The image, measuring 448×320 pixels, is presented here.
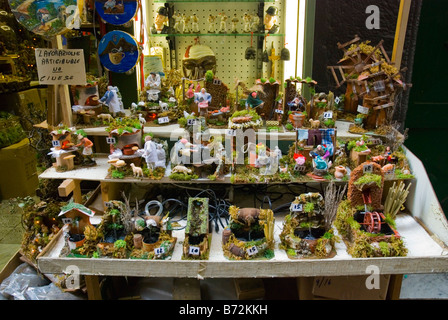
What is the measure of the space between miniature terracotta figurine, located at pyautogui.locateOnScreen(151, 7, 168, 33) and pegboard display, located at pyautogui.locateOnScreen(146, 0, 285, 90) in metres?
0.06

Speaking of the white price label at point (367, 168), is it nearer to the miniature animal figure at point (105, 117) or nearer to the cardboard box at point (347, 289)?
the cardboard box at point (347, 289)

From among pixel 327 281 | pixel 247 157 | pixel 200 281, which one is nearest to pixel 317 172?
pixel 247 157

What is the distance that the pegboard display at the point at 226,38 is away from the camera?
3.67 m

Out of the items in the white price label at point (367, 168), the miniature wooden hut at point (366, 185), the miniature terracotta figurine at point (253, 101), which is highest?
the miniature terracotta figurine at point (253, 101)

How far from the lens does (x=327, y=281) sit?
2.53 m

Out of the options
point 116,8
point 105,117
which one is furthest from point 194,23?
A: point 105,117

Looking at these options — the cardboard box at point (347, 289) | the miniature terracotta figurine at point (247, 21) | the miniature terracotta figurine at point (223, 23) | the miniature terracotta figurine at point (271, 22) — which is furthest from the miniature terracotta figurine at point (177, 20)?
the cardboard box at point (347, 289)

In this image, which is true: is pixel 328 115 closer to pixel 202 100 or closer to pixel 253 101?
pixel 253 101

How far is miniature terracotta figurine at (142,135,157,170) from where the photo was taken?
2.64 meters

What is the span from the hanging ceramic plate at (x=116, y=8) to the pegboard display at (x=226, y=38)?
65 cm

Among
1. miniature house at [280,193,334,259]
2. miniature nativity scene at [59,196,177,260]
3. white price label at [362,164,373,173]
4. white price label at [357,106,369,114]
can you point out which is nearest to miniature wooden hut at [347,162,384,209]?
white price label at [362,164,373,173]

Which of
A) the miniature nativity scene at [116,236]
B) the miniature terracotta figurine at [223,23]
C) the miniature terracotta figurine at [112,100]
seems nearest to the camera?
the miniature nativity scene at [116,236]

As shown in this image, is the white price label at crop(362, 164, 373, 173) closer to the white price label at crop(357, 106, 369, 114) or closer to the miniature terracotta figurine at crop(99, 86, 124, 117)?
the white price label at crop(357, 106, 369, 114)

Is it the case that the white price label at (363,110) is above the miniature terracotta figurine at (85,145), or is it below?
above
